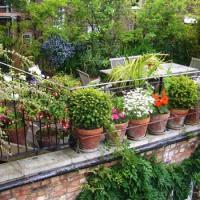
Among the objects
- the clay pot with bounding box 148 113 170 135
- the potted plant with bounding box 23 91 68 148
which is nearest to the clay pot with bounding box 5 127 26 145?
the potted plant with bounding box 23 91 68 148

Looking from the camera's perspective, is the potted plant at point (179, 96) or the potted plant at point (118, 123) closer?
the potted plant at point (118, 123)

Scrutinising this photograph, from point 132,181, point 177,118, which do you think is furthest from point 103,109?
point 177,118

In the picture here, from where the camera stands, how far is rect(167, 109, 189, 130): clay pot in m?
5.09

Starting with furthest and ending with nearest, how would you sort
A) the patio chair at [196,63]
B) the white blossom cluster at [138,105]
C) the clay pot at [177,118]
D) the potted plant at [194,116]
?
the patio chair at [196,63] < the potted plant at [194,116] < the clay pot at [177,118] < the white blossom cluster at [138,105]

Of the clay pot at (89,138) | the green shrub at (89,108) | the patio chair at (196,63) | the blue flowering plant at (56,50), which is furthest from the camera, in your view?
the blue flowering plant at (56,50)

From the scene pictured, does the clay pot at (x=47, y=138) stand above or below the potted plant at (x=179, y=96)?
below

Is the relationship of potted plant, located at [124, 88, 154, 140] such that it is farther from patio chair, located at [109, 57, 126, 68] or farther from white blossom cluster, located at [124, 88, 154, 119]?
patio chair, located at [109, 57, 126, 68]

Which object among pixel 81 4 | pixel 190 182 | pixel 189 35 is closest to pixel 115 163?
pixel 190 182

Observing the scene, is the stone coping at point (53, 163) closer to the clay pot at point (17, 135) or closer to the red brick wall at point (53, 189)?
the red brick wall at point (53, 189)

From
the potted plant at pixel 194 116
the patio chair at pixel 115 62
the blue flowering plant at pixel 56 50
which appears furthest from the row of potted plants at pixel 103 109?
the blue flowering plant at pixel 56 50

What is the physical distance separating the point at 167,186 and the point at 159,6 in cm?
632

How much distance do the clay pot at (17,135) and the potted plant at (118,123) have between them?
107 centimetres

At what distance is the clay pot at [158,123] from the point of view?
193 inches

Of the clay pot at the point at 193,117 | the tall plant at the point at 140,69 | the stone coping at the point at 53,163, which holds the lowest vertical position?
the stone coping at the point at 53,163
